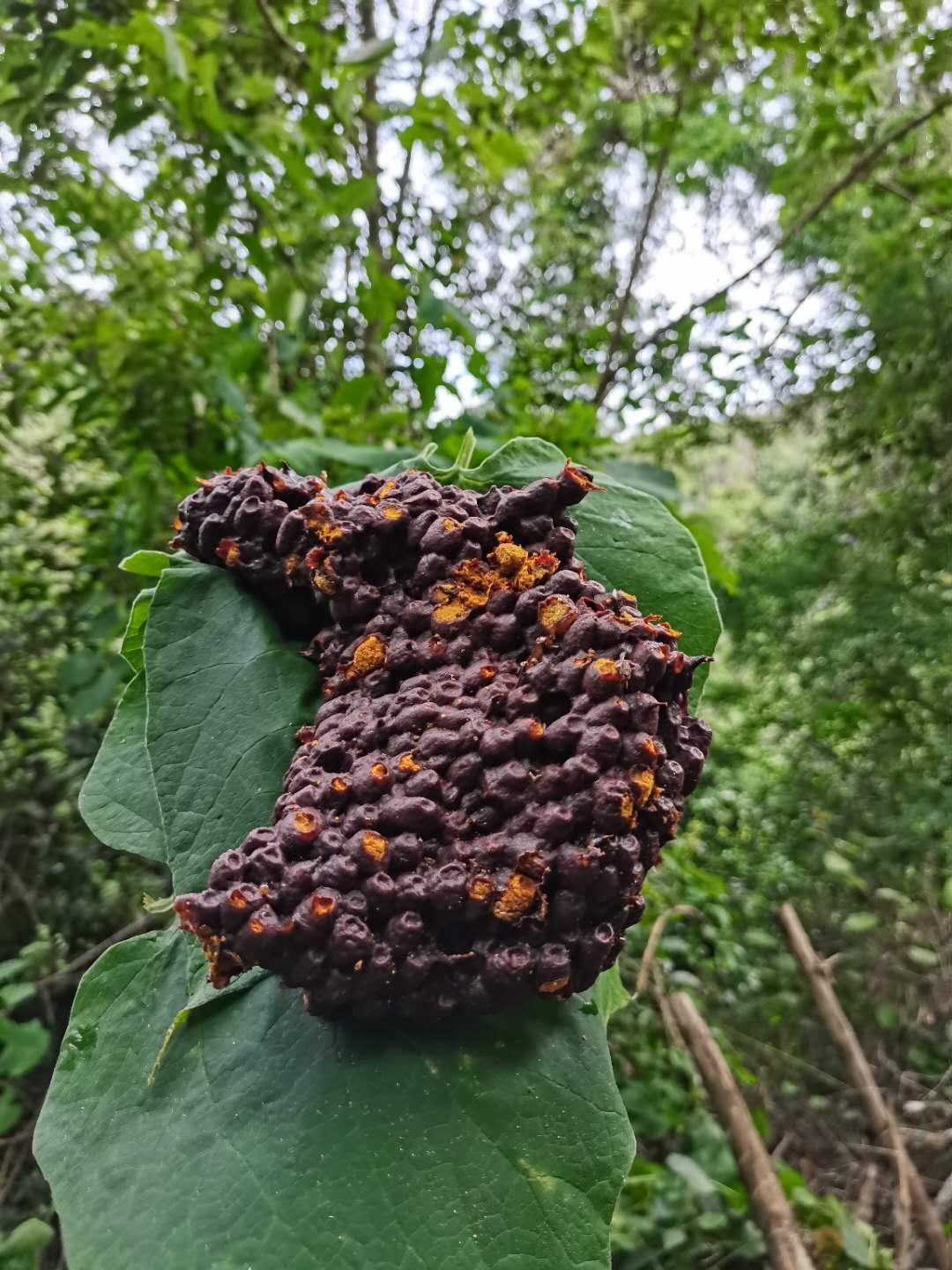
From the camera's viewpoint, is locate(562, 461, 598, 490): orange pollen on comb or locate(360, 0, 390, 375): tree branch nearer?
locate(562, 461, 598, 490): orange pollen on comb

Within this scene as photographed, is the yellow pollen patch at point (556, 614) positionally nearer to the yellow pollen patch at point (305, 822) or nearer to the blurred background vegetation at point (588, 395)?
the yellow pollen patch at point (305, 822)

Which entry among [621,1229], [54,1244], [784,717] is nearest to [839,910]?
[784,717]

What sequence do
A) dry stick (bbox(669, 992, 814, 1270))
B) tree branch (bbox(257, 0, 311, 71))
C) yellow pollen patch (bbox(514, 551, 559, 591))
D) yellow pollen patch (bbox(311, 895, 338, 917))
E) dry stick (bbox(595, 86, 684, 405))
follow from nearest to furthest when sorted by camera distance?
1. yellow pollen patch (bbox(311, 895, 338, 917))
2. yellow pollen patch (bbox(514, 551, 559, 591))
3. dry stick (bbox(669, 992, 814, 1270))
4. tree branch (bbox(257, 0, 311, 71))
5. dry stick (bbox(595, 86, 684, 405))

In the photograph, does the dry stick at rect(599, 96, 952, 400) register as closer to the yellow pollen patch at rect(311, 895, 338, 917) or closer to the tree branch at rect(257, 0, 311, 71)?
the tree branch at rect(257, 0, 311, 71)

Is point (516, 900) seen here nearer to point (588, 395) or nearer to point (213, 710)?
point (213, 710)

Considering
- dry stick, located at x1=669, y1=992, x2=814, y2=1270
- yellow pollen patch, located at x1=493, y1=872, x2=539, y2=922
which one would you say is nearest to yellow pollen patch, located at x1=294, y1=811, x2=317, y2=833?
yellow pollen patch, located at x1=493, y1=872, x2=539, y2=922

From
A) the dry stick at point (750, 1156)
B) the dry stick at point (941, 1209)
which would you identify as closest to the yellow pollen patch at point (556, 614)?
the dry stick at point (750, 1156)

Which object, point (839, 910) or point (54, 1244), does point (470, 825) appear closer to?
point (54, 1244)
